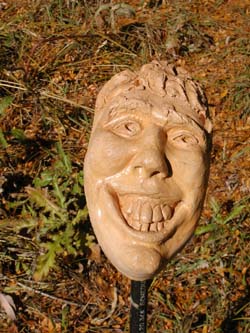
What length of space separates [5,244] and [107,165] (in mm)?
1539

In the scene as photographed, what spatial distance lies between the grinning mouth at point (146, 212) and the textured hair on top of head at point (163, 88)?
11.7 inches

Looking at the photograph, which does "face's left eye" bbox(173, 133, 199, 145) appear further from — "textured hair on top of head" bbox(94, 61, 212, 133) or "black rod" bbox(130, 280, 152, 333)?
"black rod" bbox(130, 280, 152, 333)

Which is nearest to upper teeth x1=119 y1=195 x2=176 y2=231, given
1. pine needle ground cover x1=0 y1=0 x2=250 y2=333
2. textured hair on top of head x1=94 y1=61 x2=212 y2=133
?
textured hair on top of head x1=94 y1=61 x2=212 y2=133

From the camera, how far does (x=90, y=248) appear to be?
315cm

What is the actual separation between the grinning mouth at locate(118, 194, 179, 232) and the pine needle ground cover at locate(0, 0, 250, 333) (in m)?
0.98

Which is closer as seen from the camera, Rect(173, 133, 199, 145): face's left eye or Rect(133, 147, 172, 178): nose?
Rect(133, 147, 172, 178): nose

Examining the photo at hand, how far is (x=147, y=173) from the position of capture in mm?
1773

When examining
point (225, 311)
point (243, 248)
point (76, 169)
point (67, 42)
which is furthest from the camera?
point (67, 42)

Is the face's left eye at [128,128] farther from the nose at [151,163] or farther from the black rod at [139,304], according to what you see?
the black rod at [139,304]

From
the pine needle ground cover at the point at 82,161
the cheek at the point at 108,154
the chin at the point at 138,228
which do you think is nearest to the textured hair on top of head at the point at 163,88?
the cheek at the point at 108,154

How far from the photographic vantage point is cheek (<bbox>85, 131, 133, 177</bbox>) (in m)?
1.82

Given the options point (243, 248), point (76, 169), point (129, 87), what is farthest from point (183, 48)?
point (129, 87)

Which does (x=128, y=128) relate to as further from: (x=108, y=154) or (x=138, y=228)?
(x=138, y=228)

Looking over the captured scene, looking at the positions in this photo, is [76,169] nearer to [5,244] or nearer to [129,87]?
[5,244]
